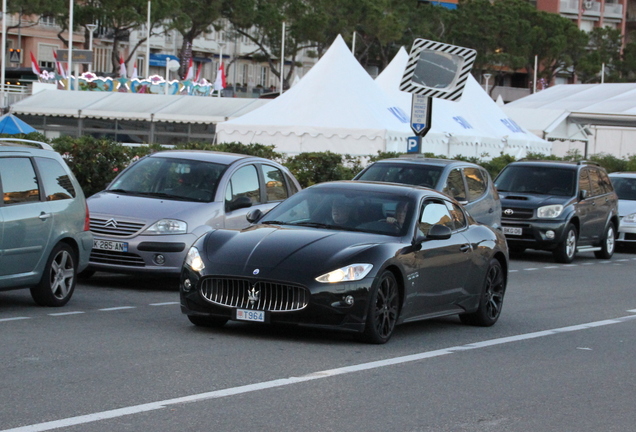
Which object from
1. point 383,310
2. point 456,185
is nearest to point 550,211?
point 456,185

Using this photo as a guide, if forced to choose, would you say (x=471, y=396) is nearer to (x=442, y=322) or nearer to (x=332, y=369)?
(x=332, y=369)

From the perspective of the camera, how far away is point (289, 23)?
278 ft

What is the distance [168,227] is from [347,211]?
3.50m

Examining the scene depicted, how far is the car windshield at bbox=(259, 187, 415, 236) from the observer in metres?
10.2

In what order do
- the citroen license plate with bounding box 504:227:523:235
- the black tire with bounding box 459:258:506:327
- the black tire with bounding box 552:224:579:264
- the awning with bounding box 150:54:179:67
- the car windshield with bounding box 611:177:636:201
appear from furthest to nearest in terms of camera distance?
the awning with bounding box 150:54:179:67 < the car windshield with bounding box 611:177:636:201 < the citroen license plate with bounding box 504:227:523:235 < the black tire with bounding box 552:224:579:264 < the black tire with bounding box 459:258:506:327

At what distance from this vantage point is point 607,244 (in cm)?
2256

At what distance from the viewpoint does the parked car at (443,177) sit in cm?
1731

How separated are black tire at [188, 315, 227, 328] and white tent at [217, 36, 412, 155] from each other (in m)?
20.7

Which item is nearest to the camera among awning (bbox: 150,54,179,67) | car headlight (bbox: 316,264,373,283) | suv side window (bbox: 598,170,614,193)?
car headlight (bbox: 316,264,373,283)

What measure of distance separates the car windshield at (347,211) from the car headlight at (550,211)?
35.6ft

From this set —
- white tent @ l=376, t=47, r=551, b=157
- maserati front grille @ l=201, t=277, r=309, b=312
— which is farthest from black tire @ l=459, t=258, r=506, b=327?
white tent @ l=376, t=47, r=551, b=157

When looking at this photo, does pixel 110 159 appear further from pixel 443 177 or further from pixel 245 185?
pixel 443 177

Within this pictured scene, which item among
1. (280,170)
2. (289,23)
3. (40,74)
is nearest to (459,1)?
(289,23)

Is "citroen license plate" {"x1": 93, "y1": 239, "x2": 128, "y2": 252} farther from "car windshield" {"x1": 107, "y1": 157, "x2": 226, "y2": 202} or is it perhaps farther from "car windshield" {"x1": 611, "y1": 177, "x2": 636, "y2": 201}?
"car windshield" {"x1": 611, "y1": 177, "x2": 636, "y2": 201}
